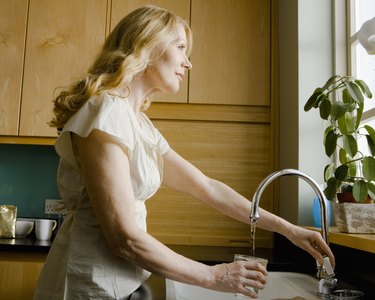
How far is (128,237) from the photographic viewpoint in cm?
88

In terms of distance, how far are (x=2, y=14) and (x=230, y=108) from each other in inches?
50.0

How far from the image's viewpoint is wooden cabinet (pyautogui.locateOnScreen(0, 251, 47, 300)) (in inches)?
79.5

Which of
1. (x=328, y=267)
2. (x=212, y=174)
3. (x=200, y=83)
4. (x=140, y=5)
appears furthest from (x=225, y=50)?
(x=328, y=267)

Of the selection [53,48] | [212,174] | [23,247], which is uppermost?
[53,48]

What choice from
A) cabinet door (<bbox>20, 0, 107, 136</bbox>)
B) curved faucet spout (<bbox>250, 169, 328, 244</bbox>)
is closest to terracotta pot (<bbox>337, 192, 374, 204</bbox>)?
curved faucet spout (<bbox>250, 169, 328, 244</bbox>)

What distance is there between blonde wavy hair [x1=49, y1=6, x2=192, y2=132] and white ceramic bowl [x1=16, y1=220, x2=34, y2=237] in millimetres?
1357

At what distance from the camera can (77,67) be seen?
243 cm

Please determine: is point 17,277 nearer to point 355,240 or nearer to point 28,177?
point 28,177

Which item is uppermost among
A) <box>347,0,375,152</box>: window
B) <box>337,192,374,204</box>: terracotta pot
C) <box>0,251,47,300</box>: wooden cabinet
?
<box>347,0,375,152</box>: window

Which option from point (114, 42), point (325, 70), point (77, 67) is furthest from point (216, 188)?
point (77, 67)

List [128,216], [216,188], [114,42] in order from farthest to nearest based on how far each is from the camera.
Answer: [216,188] < [114,42] < [128,216]

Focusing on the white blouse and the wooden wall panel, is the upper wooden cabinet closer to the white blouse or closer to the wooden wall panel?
the wooden wall panel

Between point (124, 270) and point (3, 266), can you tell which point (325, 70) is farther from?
point (3, 266)

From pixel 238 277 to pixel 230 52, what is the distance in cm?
174
